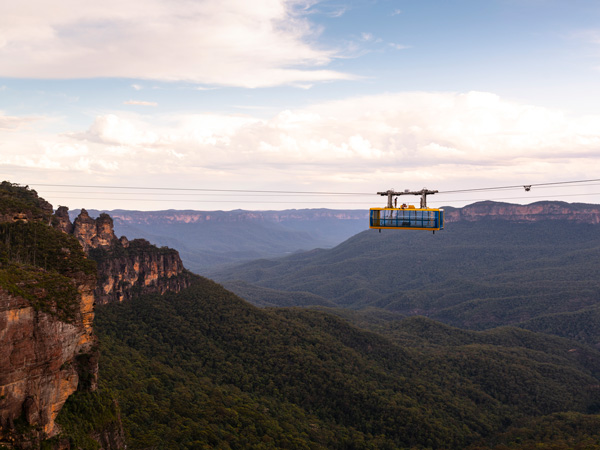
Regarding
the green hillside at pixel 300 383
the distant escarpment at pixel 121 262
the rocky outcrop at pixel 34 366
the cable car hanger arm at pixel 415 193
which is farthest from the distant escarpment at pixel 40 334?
the distant escarpment at pixel 121 262

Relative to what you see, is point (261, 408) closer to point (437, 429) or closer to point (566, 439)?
point (437, 429)

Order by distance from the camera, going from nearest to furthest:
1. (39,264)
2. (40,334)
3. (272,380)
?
(40,334), (39,264), (272,380)

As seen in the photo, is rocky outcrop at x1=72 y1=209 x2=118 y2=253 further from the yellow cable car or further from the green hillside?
the yellow cable car

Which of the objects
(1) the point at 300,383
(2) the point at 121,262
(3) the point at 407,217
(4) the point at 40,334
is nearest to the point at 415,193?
(3) the point at 407,217

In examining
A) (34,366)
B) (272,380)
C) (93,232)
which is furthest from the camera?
(93,232)

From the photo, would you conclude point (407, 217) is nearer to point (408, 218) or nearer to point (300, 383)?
point (408, 218)

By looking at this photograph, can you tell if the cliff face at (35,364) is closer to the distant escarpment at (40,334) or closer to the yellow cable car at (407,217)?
the distant escarpment at (40,334)

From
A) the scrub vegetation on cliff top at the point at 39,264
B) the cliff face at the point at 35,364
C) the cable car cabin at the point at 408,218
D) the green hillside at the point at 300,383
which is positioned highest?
the cable car cabin at the point at 408,218

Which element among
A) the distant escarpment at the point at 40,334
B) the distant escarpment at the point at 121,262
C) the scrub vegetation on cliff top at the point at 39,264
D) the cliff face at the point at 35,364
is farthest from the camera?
the distant escarpment at the point at 121,262
